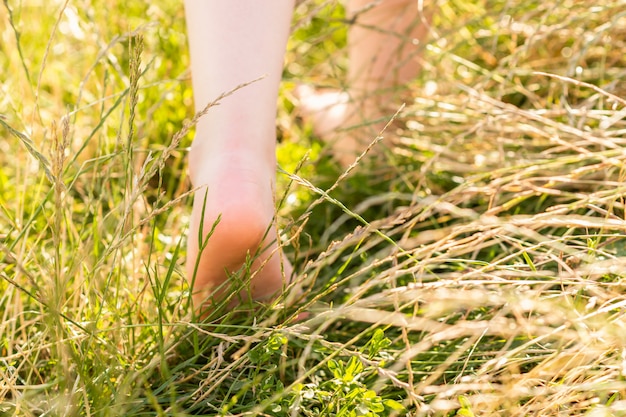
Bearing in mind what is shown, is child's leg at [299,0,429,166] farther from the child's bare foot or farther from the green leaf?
the green leaf

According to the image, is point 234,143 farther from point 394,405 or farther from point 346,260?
point 394,405

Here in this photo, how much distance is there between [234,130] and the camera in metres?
0.96

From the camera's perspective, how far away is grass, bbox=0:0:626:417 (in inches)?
31.1

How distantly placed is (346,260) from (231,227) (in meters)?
0.25

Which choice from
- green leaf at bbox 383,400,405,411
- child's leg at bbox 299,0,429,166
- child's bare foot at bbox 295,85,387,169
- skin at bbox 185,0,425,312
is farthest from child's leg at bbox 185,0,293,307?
child's leg at bbox 299,0,429,166

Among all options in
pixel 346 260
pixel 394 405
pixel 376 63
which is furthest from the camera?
pixel 376 63

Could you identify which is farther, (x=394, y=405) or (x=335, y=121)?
(x=335, y=121)

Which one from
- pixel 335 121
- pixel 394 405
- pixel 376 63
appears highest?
pixel 376 63

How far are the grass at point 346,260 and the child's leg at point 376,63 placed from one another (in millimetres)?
48

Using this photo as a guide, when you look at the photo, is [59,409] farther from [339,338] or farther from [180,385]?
[339,338]

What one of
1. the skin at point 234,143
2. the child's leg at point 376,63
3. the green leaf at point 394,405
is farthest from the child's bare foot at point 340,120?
the green leaf at point 394,405

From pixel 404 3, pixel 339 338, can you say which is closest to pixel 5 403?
pixel 339 338

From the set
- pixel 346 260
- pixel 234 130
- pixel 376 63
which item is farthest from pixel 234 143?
pixel 376 63

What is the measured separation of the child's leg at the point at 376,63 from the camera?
1513 mm
